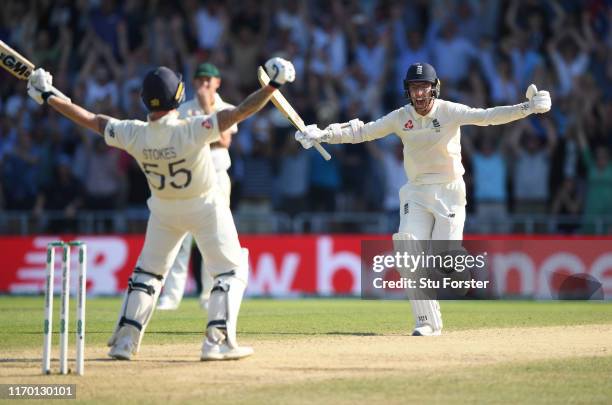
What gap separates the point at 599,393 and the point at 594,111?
12467 millimetres

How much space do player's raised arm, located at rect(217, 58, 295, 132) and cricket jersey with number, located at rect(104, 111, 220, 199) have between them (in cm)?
9

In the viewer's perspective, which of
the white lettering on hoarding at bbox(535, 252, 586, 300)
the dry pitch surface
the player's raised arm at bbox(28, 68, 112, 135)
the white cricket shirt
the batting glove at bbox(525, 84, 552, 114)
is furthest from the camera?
the white lettering on hoarding at bbox(535, 252, 586, 300)

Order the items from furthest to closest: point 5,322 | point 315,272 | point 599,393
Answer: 1. point 315,272
2. point 5,322
3. point 599,393

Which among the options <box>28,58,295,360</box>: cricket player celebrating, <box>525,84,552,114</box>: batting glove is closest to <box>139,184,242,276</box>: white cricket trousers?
<box>28,58,295,360</box>: cricket player celebrating

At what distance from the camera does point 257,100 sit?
31.8 ft

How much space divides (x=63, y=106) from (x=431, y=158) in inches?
155

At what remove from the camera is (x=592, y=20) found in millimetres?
21484

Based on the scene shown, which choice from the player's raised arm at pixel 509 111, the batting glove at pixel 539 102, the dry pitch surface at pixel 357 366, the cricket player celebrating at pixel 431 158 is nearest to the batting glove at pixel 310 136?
the cricket player celebrating at pixel 431 158

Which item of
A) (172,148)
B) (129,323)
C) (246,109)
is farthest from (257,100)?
(129,323)

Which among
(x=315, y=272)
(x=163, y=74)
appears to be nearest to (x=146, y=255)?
(x=163, y=74)

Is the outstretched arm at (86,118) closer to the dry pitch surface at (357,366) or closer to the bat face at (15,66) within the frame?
the bat face at (15,66)

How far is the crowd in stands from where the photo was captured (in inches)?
787

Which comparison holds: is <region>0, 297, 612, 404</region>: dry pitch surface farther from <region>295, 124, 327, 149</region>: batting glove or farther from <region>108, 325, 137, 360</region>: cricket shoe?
<region>295, 124, 327, 149</region>: batting glove

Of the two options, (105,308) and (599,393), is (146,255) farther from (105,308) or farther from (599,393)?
(105,308)
